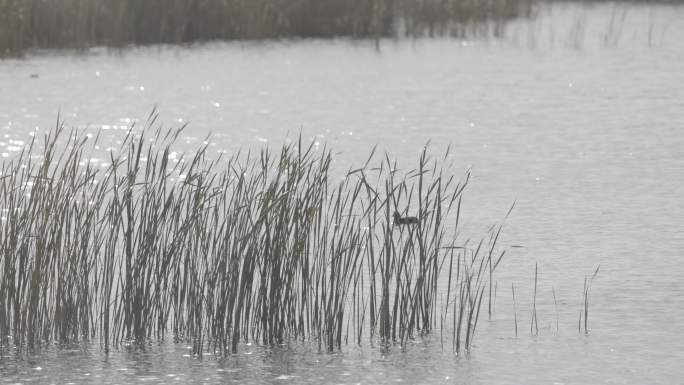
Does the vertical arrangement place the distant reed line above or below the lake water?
above

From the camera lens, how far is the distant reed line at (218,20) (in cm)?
1213

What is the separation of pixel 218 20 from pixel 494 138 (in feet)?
17.4

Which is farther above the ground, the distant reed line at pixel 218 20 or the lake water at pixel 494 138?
the distant reed line at pixel 218 20

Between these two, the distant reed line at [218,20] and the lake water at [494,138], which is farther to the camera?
the distant reed line at [218,20]

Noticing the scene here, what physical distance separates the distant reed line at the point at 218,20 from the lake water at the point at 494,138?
330 mm

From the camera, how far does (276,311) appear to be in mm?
4305

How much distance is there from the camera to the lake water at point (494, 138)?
411 centimetres

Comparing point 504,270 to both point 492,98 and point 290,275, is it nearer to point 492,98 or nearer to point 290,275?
point 290,275

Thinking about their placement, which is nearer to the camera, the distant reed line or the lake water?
the lake water

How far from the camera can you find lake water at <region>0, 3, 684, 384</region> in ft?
13.5

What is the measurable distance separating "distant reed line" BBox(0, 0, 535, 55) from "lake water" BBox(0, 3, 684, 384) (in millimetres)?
330

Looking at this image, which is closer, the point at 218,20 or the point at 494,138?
the point at 494,138

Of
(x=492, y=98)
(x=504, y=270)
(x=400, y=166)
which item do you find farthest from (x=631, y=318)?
(x=492, y=98)

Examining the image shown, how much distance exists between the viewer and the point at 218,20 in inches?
529
